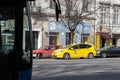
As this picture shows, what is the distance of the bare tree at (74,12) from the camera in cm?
4366

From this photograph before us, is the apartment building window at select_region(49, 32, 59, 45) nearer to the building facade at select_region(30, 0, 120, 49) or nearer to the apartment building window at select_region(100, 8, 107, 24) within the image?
the building facade at select_region(30, 0, 120, 49)

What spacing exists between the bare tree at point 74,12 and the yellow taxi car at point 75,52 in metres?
5.55

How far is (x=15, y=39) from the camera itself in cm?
773

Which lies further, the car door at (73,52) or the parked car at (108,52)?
the parked car at (108,52)

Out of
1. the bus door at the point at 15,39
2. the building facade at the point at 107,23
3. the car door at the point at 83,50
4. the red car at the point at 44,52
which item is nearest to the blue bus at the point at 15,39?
the bus door at the point at 15,39

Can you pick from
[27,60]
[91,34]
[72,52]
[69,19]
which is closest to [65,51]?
[72,52]

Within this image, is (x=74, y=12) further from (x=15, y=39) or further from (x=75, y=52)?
(x=15, y=39)

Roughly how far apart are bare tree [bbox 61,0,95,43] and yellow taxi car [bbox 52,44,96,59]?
5.55 meters

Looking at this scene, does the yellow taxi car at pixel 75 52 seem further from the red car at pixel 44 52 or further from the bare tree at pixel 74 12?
the bare tree at pixel 74 12

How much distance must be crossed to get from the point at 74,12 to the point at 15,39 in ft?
121

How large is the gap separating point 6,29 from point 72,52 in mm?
29848

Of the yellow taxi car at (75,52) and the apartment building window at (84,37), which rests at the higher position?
the apartment building window at (84,37)

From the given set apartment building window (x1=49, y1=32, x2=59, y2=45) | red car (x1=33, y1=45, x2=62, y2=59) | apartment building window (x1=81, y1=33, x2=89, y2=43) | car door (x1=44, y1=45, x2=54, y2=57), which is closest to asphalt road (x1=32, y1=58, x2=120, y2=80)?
red car (x1=33, y1=45, x2=62, y2=59)

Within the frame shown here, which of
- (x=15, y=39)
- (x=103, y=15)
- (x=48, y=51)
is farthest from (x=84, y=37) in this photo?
(x=15, y=39)
